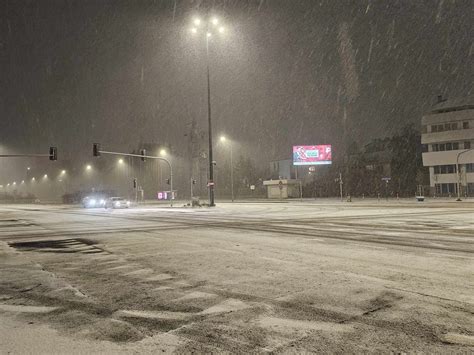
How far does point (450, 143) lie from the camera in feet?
212

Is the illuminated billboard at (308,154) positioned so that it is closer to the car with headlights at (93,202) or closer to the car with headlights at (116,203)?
the car with headlights at (116,203)

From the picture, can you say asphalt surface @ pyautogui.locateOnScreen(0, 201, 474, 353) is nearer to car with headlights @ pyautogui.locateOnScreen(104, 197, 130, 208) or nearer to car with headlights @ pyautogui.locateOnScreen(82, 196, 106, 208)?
car with headlights @ pyautogui.locateOnScreen(104, 197, 130, 208)

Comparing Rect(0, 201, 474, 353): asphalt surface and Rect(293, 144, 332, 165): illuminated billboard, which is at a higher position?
Rect(293, 144, 332, 165): illuminated billboard

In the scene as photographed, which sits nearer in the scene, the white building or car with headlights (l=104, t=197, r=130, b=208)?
car with headlights (l=104, t=197, r=130, b=208)

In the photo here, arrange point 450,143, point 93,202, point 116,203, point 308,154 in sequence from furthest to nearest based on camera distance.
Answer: point 308,154
point 450,143
point 93,202
point 116,203

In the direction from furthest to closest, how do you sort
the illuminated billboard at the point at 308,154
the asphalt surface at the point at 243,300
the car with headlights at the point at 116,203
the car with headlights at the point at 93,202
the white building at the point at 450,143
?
the illuminated billboard at the point at 308,154 < the white building at the point at 450,143 < the car with headlights at the point at 93,202 < the car with headlights at the point at 116,203 < the asphalt surface at the point at 243,300

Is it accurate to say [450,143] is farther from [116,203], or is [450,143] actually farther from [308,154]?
[116,203]

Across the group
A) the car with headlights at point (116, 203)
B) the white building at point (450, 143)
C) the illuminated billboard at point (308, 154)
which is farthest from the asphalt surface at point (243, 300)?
the illuminated billboard at point (308, 154)

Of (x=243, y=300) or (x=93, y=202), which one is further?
(x=93, y=202)

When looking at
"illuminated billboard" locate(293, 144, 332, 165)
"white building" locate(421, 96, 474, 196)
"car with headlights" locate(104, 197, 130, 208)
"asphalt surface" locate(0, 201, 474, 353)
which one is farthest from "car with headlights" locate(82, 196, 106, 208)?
"white building" locate(421, 96, 474, 196)

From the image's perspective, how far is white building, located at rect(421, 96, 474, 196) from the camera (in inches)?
2417

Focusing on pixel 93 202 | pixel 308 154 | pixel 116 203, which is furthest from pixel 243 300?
pixel 308 154

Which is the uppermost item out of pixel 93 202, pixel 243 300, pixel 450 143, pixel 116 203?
pixel 450 143

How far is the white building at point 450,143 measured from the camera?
6140cm
